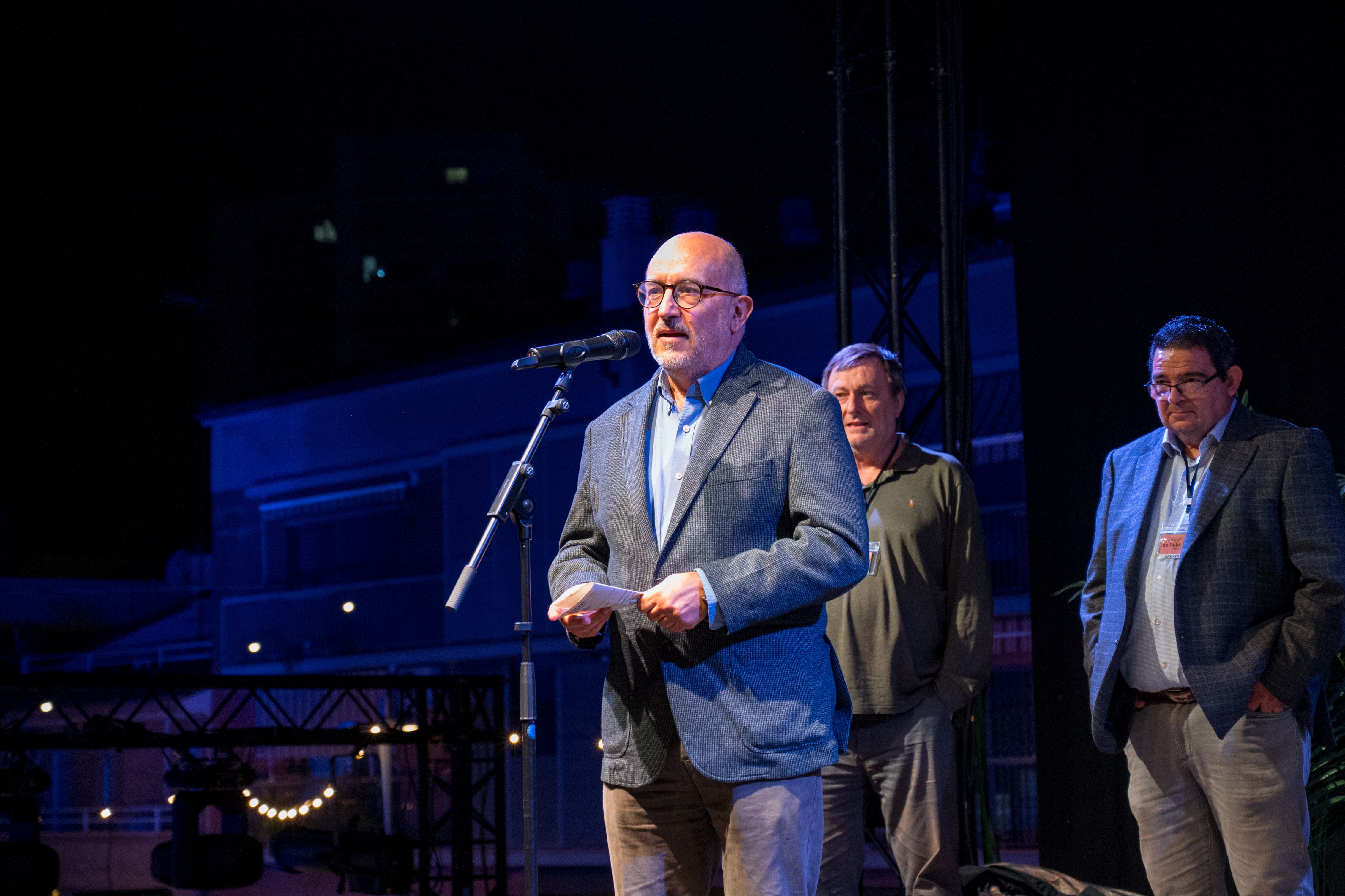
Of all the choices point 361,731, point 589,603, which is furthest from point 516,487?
point 361,731

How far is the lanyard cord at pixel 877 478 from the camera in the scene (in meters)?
2.99

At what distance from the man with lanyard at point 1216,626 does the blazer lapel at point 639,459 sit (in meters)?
1.27

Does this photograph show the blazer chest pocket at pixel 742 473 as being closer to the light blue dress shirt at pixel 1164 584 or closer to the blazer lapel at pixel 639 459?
the blazer lapel at pixel 639 459

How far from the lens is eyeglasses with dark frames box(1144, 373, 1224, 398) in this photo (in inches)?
101

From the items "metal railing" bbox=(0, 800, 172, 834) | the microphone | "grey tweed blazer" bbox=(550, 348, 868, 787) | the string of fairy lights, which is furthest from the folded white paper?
"metal railing" bbox=(0, 800, 172, 834)

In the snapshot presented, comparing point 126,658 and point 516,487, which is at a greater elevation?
point 516,487

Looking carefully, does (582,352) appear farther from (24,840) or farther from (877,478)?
(24,840)

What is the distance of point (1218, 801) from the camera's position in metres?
2.44

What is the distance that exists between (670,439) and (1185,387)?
4.41 feet

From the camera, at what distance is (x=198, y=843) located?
7.59 m

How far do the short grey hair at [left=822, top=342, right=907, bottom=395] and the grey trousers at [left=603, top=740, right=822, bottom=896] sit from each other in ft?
4.90

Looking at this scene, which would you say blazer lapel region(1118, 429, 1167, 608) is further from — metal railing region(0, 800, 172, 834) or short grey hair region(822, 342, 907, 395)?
metal railing region(0, 800, 172, 834)

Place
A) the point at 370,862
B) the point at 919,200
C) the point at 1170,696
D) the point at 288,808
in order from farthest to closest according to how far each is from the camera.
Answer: the point at 288,808 → the point at 370,862 → the point at 919,200 → the point at 1170,696

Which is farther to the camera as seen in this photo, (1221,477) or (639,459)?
(1221,477)
